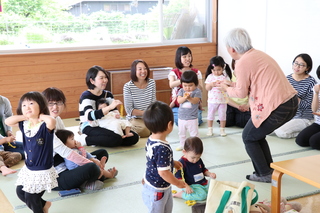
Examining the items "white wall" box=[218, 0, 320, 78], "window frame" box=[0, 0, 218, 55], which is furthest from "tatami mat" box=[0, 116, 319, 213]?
"window frame" box=[0, 0, 218, 55]

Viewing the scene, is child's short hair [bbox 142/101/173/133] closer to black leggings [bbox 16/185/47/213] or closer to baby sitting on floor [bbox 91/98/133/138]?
black leggings [bbox 16/185/47/213]

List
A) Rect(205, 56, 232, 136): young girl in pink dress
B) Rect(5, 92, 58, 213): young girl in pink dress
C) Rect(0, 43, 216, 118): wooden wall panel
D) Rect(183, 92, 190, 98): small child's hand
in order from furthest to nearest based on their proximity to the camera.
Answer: Rect(0, 43, 216, 118): wooden wall panel < Rect(205, 56, 232, 136): young girl in pink dress < Rect(183, 92, 190, 98): small child's hand < Rect(5, 92, 58, 213): young girl in pink dress

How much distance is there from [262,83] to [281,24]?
259cm

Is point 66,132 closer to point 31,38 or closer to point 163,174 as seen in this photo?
point 163,174

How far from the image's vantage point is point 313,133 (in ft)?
12.6

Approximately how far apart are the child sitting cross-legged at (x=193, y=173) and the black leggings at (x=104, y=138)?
4.22 ft

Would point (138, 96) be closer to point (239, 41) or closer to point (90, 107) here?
point (90, 107)

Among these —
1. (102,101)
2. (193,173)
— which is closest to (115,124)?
(102,101)

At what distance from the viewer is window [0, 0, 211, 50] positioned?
5.12m

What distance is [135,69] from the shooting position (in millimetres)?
4203

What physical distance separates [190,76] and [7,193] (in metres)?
1.80

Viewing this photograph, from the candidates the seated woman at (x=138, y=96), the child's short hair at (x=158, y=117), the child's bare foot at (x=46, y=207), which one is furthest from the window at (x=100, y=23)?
the child's short hair at (x=158, y=117)

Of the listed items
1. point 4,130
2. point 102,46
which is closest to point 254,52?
point 4,130

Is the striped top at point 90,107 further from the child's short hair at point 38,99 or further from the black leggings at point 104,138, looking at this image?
the child's short hair at point 38,99
